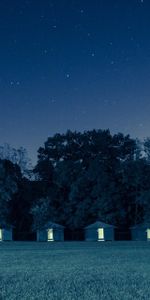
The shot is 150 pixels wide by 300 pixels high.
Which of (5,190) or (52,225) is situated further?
(52,225)

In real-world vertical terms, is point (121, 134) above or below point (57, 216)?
above

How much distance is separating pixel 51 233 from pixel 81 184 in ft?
27.1

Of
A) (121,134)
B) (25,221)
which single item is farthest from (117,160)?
(25,221)

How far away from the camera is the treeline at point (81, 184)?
233ft

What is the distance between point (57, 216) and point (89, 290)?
64122 mm

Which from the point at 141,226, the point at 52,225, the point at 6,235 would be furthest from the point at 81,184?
the point at 6,235

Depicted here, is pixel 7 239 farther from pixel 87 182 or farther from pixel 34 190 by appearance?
pixel 87 182

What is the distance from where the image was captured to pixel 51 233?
244 ft

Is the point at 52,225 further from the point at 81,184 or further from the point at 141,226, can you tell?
the point at 141,226

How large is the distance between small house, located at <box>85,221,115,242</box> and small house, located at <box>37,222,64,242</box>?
362 centimetres

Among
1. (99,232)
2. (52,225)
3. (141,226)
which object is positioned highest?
(52,225)

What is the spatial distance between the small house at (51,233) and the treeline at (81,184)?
1.16 meters

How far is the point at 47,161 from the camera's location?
81.4m

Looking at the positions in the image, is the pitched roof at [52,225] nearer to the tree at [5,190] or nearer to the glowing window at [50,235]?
the glowing window at [50,235]
